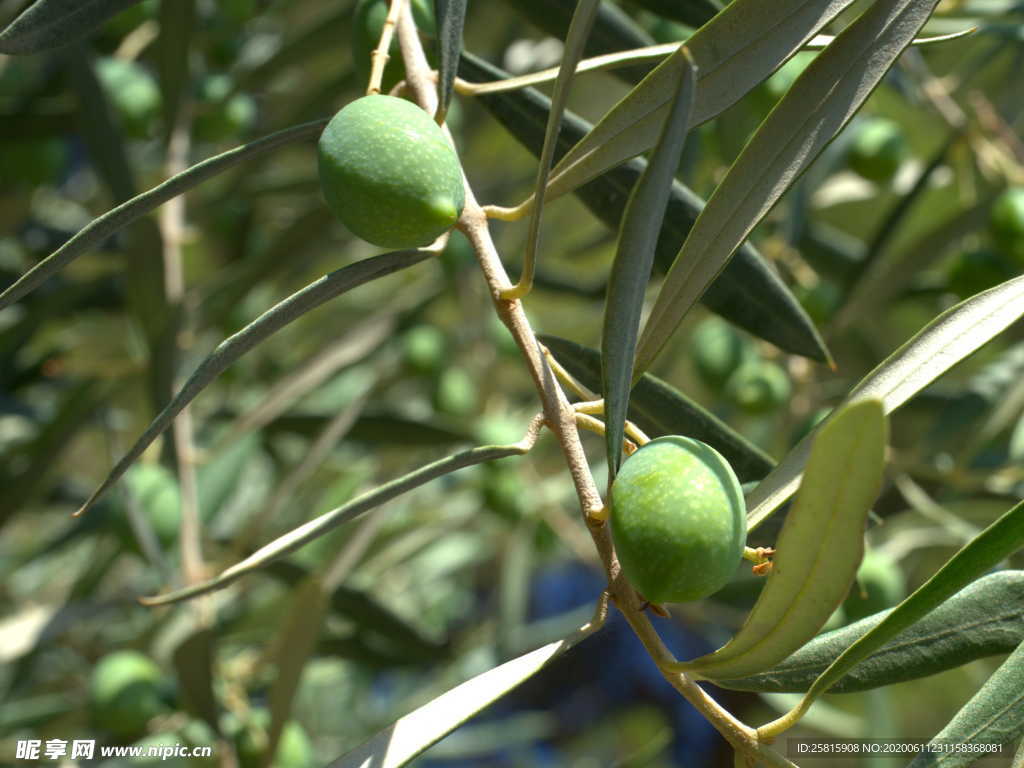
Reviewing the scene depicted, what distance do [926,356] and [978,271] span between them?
871mm

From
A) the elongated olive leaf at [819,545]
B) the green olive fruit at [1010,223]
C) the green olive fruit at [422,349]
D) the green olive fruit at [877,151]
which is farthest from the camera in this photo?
the green olive fruit at [422,349]

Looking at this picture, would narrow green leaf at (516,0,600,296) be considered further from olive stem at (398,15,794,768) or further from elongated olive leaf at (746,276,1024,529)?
elongated olive leaf at (746,276,1024,529)

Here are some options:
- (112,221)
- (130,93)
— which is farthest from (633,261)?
(130,93)

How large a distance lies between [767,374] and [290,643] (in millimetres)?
860

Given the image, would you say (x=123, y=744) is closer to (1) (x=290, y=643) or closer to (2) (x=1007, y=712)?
(1) (x=290, y=643)

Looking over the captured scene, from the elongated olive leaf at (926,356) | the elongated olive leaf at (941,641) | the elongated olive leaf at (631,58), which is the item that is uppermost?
the elongated olive leaf at (631,58)

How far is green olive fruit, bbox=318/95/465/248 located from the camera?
29.2 inches

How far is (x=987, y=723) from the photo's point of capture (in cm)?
72

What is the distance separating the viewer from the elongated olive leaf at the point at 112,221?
2.33ft

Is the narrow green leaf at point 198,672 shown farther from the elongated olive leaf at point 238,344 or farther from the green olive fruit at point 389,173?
the green olive fruit at point 389,173

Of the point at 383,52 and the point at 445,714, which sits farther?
the point at 383,52

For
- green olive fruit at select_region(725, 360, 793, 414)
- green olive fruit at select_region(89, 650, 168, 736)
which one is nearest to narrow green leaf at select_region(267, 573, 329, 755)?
green olive fruit at select_region(89, 650, 168, 736)

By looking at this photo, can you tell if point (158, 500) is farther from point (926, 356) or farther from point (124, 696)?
point (926, 356)

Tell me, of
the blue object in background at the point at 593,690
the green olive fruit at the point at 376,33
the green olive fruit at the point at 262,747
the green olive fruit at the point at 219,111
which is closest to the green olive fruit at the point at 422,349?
the green olive fruit at the point at 219,111
